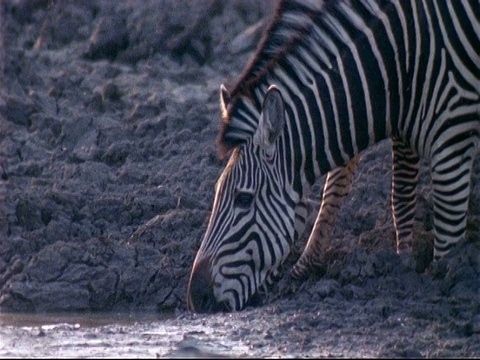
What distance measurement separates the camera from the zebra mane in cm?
815

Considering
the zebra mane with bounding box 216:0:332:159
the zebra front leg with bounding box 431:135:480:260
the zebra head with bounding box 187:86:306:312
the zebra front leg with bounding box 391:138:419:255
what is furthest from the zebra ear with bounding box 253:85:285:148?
the zebra front leg with bounding box 391:138:419:255

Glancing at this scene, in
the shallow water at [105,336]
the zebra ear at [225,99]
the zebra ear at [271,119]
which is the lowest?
the shallow water at [105,336]

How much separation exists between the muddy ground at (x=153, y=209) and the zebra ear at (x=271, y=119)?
1.08 meters

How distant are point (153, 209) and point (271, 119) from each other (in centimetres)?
283

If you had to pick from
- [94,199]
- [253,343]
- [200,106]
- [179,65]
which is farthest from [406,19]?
[179,65]

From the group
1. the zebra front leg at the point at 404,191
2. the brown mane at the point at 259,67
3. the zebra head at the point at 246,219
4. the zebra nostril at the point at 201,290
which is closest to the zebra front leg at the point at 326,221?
the zebra front leg at the point at 404,191

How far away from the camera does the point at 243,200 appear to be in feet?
26.6

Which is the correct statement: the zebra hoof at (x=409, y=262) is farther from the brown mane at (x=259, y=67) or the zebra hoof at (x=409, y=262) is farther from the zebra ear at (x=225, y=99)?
the zebra ear at (x=225, y=99)

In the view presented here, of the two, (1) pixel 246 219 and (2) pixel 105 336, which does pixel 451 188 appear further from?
(2) pixel 105 336

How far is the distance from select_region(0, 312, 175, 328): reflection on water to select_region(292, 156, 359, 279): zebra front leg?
99 cm

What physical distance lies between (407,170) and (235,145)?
5.79ft

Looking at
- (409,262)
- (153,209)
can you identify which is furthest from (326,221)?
(153,209)

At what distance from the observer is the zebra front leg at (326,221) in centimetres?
898

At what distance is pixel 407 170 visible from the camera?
30.8ft
